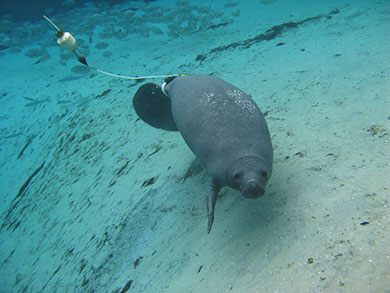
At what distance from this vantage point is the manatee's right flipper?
4.57 metres

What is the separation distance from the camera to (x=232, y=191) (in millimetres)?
3070

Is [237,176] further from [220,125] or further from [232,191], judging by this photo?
[232,191]

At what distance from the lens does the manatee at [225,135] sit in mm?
2174

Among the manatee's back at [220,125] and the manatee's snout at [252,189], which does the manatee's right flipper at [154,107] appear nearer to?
the manatee's back at [220,125]

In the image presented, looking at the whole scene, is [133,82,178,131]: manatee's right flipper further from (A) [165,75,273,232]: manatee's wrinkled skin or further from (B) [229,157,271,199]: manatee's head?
(B) [229,157,271,199]: manatee's head

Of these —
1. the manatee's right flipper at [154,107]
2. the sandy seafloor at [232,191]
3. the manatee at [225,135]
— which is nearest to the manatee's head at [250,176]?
the manatee at [225,135]

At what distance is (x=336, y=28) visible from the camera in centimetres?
779

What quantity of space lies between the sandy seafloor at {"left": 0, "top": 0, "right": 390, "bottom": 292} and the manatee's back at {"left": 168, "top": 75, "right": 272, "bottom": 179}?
0.72 metres

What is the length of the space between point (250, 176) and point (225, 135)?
1.76 ft

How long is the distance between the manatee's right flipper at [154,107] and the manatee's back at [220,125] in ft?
5.30

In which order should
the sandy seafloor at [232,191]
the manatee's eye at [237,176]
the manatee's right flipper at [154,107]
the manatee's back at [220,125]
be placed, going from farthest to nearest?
the manatee's right flipper at [154,107] < the manatee's back at [220,125] < the manatee's eye at [237,176] < the sandy seafloor at [232,191]

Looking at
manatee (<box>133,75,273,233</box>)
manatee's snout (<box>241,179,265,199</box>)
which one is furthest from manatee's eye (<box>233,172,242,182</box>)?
manatee's snout (<box>241,179,265,199</box>)

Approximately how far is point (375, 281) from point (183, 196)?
2.51m

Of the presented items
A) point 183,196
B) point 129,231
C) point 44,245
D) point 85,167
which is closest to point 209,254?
point 183,196
